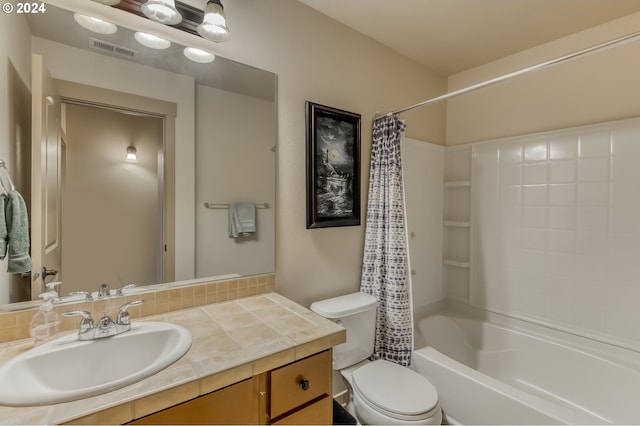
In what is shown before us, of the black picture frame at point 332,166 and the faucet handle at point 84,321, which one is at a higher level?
the black picture frame at point 332,166

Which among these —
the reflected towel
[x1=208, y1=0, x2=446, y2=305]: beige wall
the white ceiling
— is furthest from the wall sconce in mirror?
the reflected towel

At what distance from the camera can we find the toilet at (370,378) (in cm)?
136

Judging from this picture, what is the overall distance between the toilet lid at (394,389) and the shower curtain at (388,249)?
0.60ft

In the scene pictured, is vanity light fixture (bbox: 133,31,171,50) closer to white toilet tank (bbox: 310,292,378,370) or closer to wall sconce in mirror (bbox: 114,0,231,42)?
wall sconce in mirror (bbox: 114,0,231,42)

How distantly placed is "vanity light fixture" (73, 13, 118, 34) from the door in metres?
0.21

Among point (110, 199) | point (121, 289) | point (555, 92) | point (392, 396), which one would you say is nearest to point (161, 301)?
point (121, 289)

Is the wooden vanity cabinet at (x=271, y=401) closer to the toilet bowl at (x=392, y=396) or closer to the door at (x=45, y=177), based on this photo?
the toilet bowl at (x=392, y=396)

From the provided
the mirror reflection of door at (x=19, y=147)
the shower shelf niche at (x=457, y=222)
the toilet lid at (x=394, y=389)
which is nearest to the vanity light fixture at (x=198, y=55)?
the mirror reflection of door at (x=19, y=147)

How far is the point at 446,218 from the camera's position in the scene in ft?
8.80

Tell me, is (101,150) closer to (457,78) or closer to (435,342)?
(435,342)

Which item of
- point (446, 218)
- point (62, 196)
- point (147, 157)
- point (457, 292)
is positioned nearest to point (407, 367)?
point (457, 292)

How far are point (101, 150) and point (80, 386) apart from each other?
2.69 ft

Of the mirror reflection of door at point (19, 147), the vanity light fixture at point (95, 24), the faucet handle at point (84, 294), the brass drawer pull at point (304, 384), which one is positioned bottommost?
the brass drawer pull at point (304, 384)

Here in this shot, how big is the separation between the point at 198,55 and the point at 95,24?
0.38 meters
